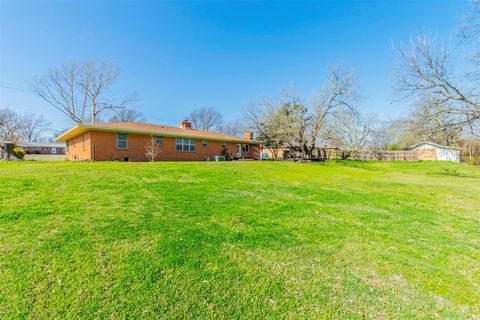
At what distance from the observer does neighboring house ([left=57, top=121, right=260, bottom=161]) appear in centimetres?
1360

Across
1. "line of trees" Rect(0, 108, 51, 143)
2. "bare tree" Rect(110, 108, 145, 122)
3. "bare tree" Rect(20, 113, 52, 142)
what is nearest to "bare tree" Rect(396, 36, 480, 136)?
"bare tree" Rect(110, 108, 145, 122)

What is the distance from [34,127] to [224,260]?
5985 cm

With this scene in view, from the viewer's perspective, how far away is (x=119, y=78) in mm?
27453

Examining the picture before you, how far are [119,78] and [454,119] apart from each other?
33.2m

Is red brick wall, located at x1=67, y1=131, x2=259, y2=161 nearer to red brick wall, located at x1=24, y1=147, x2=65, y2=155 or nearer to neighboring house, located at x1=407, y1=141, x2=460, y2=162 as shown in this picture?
red brick wall, located at x1=24, y1=147, x2=65, y2=155

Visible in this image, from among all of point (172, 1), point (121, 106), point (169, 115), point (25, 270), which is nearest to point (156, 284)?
point (25, 270)

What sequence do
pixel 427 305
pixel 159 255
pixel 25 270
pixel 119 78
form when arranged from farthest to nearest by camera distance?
pixel 119 78, pixel 159 255, pixel 25 270, pixel 427 305

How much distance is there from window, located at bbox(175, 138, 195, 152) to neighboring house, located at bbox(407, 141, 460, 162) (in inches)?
1110

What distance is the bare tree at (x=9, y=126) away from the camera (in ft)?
85.8

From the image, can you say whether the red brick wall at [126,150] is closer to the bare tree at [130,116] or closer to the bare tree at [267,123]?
the bare tree at [267,123]

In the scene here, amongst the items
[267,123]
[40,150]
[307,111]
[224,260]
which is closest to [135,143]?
[267,123]

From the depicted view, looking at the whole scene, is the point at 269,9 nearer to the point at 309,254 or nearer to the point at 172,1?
the point at 172,1

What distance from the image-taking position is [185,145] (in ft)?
59.5

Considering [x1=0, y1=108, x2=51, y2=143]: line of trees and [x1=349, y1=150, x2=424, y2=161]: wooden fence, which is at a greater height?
[x1=0, y1=108, x2=51, y2=143]: line of trees
